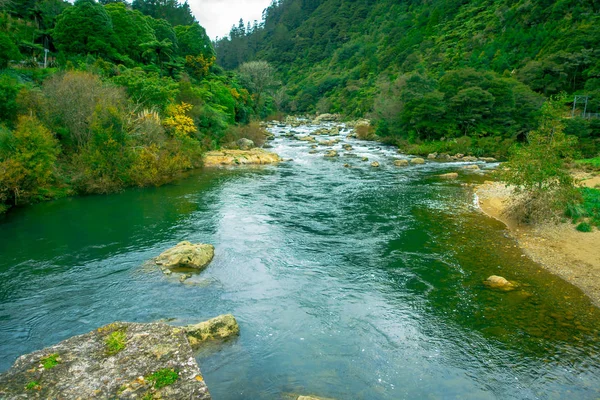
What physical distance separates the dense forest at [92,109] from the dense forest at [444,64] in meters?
27.4

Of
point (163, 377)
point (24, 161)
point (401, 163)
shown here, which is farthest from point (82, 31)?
point (163, 377)

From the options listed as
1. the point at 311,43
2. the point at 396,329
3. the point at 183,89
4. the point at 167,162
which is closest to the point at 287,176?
the point at 167,162

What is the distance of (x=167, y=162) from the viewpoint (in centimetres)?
3164

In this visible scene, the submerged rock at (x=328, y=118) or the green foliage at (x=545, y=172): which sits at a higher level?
the submerged rock at (x=328, y=118)

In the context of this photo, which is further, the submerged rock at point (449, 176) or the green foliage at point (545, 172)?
the submerged rock at point (449, 176)

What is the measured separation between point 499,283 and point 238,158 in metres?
32.1

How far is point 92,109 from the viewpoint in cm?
2861

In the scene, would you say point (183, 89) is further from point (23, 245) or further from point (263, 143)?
point (23, 245)

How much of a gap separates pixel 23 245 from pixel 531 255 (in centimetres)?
2381

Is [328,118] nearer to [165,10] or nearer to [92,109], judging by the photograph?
[165,10]

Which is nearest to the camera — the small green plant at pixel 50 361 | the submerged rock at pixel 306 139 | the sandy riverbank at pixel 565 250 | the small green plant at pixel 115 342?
the small green plant at pixel 50 361

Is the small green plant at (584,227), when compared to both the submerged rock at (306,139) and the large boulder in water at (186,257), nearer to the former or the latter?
the large boulder in water at (186,257)

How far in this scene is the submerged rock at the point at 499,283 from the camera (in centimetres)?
1476

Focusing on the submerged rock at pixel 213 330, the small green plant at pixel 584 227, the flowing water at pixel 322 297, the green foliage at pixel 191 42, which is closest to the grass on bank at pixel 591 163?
the flowing water at pixel 322 297
